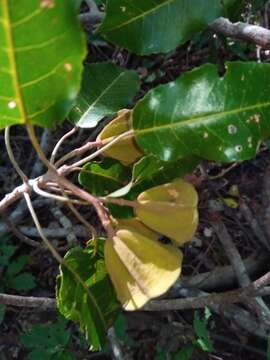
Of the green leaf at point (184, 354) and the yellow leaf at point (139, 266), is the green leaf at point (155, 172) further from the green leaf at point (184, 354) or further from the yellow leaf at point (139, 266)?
the green leaf at point (184, 354)

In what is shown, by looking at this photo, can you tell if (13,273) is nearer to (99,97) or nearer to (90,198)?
(99,97)

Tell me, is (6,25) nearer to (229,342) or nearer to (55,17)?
(55,17)

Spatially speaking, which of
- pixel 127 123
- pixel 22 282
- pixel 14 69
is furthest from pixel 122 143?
pixel 22 282

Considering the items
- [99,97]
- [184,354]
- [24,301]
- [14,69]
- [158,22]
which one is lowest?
[184,354]

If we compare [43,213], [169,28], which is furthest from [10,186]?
[169,28]

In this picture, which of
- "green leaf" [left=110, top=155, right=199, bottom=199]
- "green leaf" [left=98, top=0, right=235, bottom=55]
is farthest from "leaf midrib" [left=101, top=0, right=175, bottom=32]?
"green leaf" [left=110, top=155, right=199, bottom=199]

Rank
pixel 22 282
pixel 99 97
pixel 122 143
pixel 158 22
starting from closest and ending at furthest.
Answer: pixel 122 143 → pixel 158 22 → pixel 99 97 → pixel 22 282
